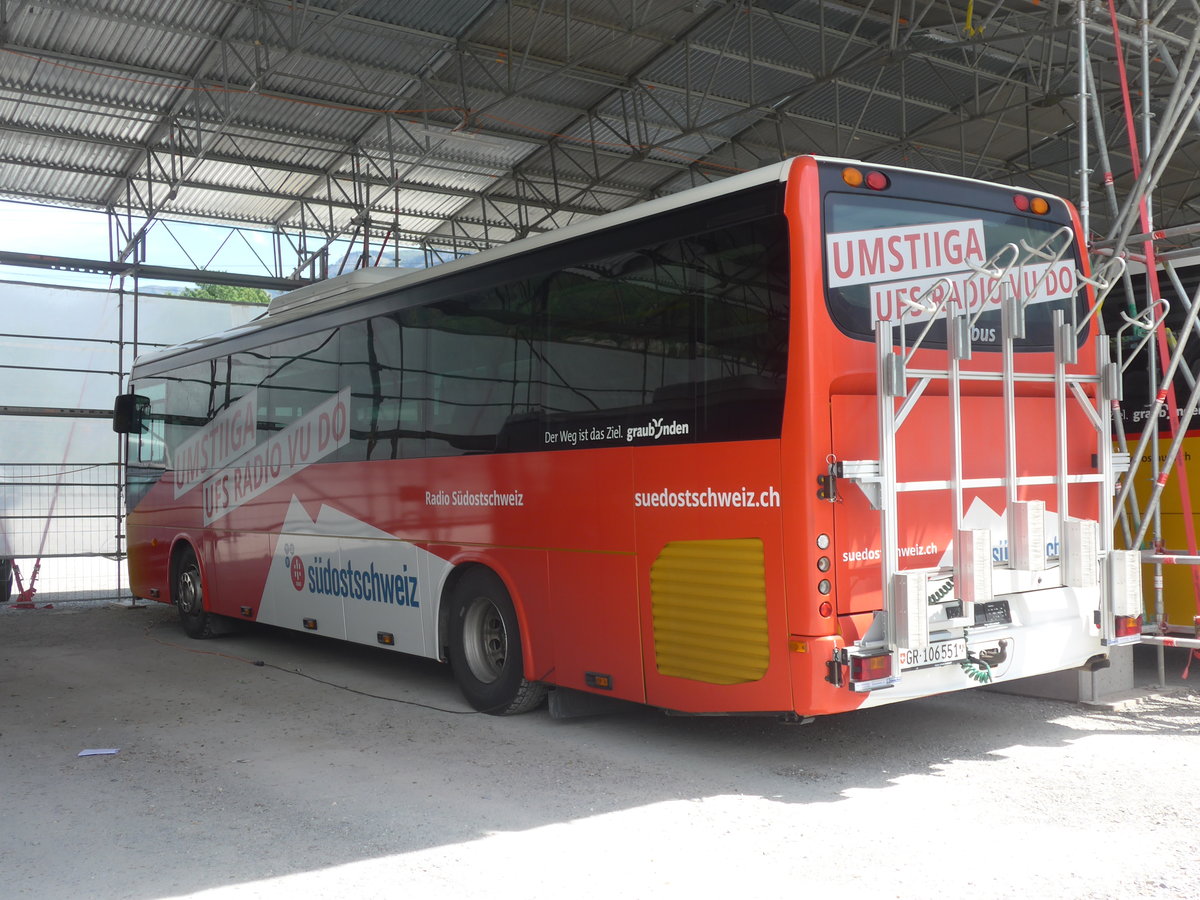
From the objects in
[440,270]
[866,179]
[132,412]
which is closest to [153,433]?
[132,412]

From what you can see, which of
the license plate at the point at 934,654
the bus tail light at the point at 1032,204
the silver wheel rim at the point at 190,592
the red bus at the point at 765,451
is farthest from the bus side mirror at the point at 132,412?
the license plate at the point at 934,654

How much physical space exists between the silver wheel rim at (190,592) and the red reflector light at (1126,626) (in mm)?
9117

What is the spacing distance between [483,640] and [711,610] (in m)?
2.50

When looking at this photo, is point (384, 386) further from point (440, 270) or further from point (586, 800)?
point (586, 800)

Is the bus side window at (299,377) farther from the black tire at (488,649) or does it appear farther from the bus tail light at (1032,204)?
the bus tail light at (1032,204)

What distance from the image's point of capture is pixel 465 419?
7996 millimetres

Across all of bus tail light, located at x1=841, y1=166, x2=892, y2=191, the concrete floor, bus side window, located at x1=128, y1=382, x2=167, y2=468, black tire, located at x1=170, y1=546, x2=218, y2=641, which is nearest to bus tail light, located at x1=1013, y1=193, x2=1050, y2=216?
bus tail light, located at x1=841, y1=166, x2=892, y2=191

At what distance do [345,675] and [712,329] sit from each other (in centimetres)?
533

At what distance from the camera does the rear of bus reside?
558 cm

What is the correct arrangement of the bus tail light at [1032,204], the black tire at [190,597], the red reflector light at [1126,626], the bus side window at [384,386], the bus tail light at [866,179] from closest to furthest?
the bus tail light at [866,179] → the red reflector light at [1126,626] → the bus tail light at [1032,204] → the bus side window at [384,386] → the black tire at [190,597]

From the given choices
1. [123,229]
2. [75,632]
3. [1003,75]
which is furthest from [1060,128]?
[75,632]

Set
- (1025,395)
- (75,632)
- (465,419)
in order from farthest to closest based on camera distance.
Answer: (75,632)
(465,419)
(1025,395)

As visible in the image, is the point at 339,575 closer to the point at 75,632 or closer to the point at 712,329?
the point at 712,329

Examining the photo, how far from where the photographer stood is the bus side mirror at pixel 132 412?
13250mm
